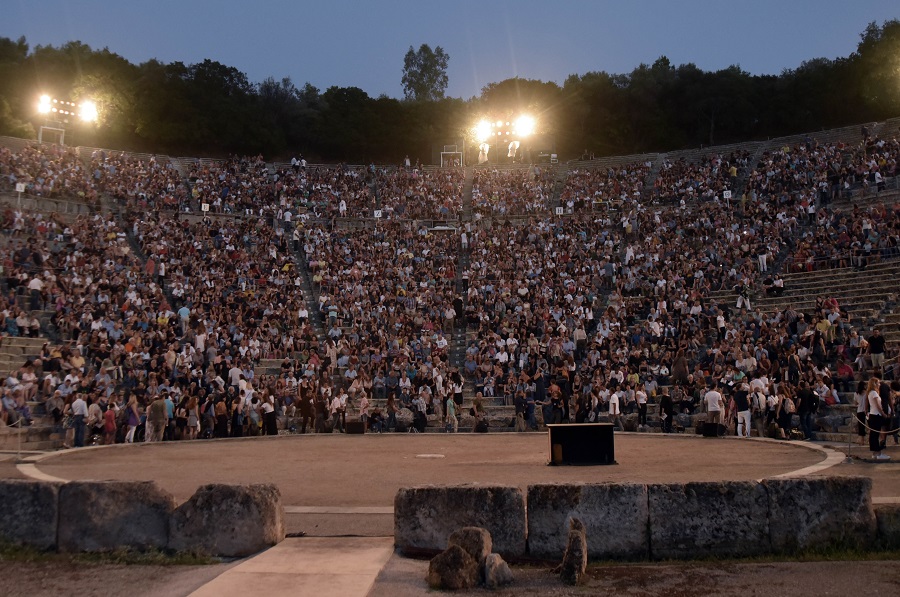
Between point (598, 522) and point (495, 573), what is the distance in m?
1.25

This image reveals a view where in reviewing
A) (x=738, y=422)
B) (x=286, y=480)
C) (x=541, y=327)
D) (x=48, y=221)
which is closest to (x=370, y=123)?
(x=48, y=221)

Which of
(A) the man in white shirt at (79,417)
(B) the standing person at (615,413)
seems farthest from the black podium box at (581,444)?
(A) the man in white shirt at (79,417)

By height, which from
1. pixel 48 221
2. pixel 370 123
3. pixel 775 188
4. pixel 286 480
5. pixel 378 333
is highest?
pixel 370 123

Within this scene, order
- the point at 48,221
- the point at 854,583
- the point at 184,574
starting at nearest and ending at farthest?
the point at 854,583
the point at 184,574
the point at 48,221

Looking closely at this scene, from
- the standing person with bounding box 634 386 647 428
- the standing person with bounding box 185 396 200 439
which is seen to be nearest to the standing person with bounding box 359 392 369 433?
the standing person with bounding box 185 396 200 439

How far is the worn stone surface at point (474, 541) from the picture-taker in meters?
6.28

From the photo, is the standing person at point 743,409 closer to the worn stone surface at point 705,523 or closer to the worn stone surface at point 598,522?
the worn stone surface at point 705,523

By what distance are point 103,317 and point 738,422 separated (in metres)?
21.3

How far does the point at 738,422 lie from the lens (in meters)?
21.1

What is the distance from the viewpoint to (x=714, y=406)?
21484 mm

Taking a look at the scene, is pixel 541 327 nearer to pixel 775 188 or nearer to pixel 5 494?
pixel 775 188

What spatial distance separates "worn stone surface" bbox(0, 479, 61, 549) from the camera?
23.7 feet

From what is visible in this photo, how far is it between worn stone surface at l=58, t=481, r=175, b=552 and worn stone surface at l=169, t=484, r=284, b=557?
158 mm

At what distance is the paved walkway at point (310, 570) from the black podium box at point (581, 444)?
704cm
